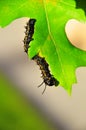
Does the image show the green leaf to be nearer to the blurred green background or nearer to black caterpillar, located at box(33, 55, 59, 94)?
black caterpillar, located at box(33, 55, 59, 94)

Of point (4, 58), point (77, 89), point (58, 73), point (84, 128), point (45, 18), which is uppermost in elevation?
point (45, 18)

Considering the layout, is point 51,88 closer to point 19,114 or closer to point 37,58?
point 19,114

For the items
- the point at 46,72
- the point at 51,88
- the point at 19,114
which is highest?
the point at 46,72

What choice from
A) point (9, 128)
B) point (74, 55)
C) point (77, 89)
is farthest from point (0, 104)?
point (74, 55)

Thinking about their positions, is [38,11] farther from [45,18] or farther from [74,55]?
[74,55]

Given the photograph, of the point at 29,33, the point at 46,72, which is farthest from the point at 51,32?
the point at 46,72

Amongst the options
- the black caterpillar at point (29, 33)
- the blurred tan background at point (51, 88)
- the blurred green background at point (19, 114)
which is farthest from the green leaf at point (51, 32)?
the blurred green background at point (19, 114)

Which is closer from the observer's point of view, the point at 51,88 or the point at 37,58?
the point at 37,58
